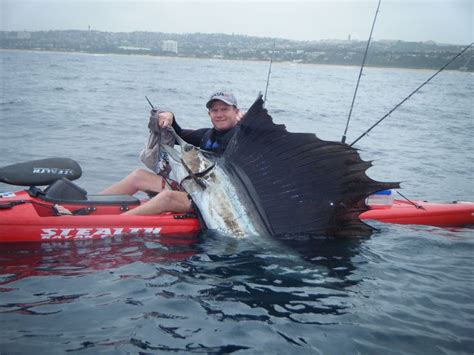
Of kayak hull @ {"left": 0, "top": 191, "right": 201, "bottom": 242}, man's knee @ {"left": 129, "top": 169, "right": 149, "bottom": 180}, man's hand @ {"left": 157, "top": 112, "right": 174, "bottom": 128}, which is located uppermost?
man's hand @ {"left": 157, "top": 112, "right": 174, "bottom": 128}

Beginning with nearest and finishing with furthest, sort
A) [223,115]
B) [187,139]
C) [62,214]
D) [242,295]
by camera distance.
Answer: [242,295]
[62,214]
[223,115]
[187,139]

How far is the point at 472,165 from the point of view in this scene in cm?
963

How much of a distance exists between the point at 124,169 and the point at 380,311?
5.36 m

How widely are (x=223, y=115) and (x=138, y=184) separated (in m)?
1.07

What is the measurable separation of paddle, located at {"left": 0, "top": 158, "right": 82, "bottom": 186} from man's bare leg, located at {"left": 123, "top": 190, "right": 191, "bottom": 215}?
64cm

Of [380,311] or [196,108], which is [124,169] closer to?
[380,311]

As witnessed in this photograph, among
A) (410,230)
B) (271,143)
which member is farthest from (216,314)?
(410,230)

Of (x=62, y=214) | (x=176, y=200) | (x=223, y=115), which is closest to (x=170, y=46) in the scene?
(x=223, y=115)

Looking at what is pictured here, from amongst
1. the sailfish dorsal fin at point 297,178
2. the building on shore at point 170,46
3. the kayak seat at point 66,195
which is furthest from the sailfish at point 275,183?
the building on shore at point 170,46

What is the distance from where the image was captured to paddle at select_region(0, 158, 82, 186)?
3.96 metres

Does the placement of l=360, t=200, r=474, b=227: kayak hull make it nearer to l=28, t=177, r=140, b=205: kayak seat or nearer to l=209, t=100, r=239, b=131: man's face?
l=209, t=100, r=239, b=131: man's face

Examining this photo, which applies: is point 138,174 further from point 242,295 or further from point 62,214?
point 242,295

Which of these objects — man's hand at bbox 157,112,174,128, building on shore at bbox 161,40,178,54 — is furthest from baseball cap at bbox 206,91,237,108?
building on shore at bbox 161,40,178,54

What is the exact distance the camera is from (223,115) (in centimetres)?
457
